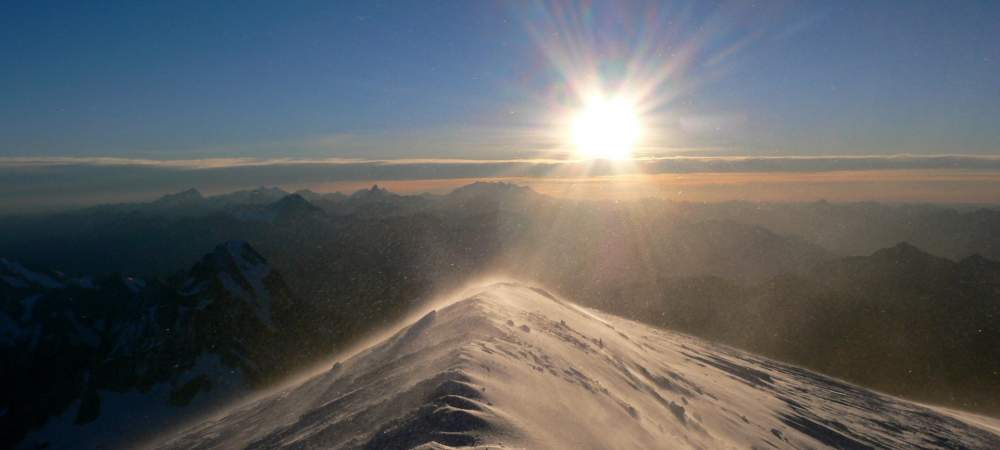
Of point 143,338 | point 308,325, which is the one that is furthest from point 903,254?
point 143,338

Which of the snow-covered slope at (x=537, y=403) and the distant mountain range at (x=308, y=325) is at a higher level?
the snow-covered slope at (x=537, y=403)

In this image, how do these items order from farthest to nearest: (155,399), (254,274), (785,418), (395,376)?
(254,274) → (155,399) → (785,418) → (395,376)

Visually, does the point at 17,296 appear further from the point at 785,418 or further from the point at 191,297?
the point at 785,418

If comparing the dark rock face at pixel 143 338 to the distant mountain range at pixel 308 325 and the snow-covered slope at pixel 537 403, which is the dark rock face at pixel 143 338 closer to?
the distant mountain range at pixel 308 325

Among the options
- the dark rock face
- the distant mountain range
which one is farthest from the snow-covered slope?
the distant mountain range

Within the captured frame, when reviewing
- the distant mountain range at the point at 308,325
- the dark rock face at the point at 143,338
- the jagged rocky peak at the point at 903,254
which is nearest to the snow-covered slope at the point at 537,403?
the dark rock face at the point at 143,338

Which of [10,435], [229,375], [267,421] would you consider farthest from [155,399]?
[267,421]

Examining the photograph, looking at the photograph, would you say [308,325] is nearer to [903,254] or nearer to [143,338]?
[143,338]

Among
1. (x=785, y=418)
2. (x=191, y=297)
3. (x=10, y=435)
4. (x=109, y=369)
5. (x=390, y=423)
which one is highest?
(x=390, y=423)
